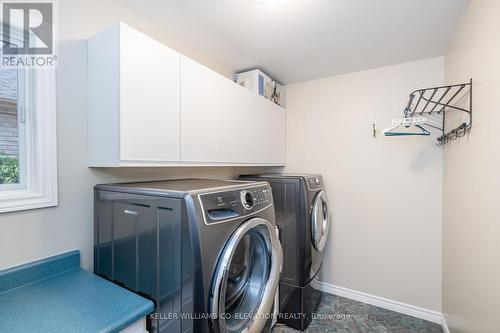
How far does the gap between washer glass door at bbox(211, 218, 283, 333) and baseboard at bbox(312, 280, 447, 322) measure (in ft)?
3.45

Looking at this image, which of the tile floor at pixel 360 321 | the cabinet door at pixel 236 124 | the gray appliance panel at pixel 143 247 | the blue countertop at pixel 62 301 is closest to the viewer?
the blue countertop at pixel 62 301

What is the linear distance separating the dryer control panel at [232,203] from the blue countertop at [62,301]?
471mm

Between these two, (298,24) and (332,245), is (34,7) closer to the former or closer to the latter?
(298,24)

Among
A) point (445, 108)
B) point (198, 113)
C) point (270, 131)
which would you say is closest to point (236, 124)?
point (198, 113)

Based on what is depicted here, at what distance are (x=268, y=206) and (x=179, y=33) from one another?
148 centimetres

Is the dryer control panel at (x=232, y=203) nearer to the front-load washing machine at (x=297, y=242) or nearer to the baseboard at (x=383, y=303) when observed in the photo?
the front-load washing machine at (x=297, y=242)

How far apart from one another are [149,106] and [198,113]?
39 cm

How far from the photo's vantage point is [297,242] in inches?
77.9

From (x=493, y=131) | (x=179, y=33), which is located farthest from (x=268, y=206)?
(x=179, y=33)

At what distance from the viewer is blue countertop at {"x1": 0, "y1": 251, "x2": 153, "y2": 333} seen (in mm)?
848

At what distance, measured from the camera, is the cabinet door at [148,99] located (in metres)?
1.20

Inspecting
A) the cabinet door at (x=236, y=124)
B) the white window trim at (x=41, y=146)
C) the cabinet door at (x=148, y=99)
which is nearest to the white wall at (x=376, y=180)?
the cabinet door at (x=236, y=124)

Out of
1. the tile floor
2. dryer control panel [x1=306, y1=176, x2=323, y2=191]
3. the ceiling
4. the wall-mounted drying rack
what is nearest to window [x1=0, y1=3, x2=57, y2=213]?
the ceiling

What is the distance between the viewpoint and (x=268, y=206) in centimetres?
139
